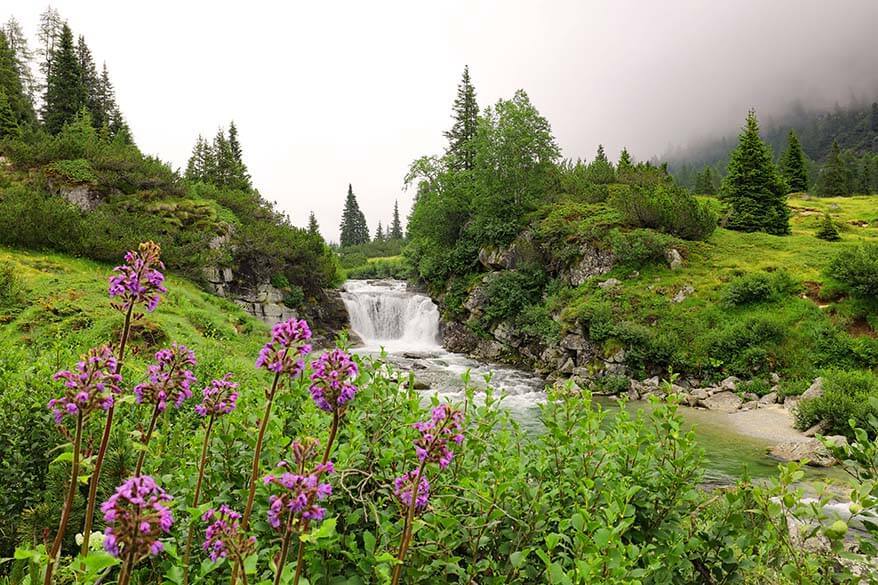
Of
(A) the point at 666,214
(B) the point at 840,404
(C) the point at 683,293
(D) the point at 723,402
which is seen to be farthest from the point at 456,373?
(A) the point at 666,214

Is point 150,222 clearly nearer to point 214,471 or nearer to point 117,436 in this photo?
point 117,436

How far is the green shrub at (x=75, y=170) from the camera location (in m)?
22.6

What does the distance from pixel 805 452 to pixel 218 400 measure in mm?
15548

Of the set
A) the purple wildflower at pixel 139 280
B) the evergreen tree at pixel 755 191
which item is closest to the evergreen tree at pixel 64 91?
the purple wildflower at pixel 139 280

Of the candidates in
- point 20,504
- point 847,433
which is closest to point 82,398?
point 20,504

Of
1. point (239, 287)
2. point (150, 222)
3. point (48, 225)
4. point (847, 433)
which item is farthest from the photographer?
point (239, 287)

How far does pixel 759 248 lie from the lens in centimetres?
2894

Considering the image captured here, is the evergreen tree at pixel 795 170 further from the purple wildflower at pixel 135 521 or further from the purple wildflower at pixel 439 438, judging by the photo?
the purple wildflower at pixel 135 521

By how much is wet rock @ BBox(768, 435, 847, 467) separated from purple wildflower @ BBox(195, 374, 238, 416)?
14567 mm

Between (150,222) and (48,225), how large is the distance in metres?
5.28

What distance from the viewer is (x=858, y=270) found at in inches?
778

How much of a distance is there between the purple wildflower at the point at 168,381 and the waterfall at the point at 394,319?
30.6 m

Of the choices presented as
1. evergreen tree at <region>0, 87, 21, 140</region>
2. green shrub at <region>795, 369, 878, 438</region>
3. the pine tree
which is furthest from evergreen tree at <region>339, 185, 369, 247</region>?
green shrub at <region>795, 369, 878, 438</region>

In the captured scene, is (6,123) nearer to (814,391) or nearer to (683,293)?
(683,293)
